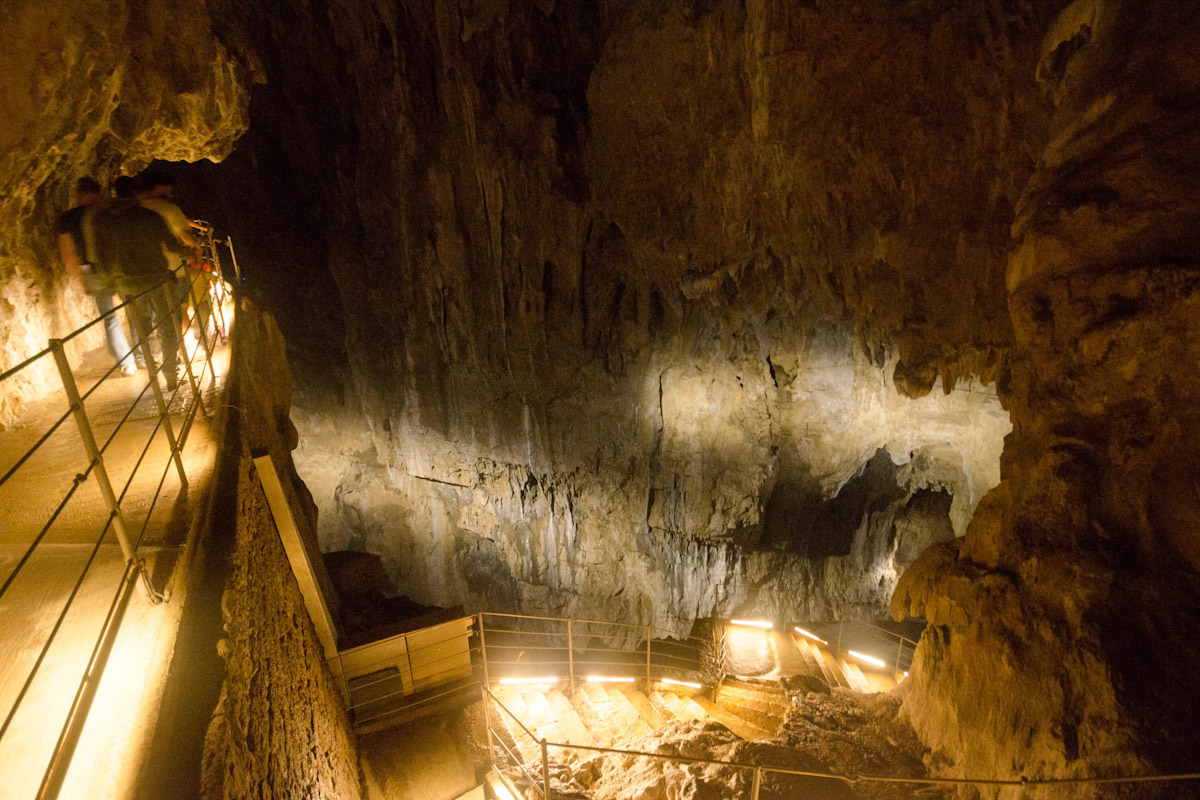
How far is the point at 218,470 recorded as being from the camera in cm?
302

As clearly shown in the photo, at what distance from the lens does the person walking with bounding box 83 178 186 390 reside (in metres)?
4.06

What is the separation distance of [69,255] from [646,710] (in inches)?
261

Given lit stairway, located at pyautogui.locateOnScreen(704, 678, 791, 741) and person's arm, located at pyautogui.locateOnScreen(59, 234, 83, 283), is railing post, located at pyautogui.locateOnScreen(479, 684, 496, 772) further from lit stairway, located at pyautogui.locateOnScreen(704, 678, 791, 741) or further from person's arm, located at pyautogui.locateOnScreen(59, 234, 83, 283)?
person's arm, located at pyautogui.locateOnScreen(59, 234, 83, 283)

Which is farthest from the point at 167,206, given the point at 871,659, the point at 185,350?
the point at 871,659

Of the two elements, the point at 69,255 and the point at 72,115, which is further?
the point at 69,255

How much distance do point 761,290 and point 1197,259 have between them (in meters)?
5.00

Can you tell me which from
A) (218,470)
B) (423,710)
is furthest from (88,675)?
(423,710)

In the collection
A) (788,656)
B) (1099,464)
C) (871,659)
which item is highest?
(1099,464)

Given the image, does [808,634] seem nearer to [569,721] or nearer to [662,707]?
[662,707]

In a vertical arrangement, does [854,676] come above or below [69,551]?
below

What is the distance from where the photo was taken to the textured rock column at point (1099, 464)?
347cm

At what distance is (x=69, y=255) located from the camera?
14.3 feet

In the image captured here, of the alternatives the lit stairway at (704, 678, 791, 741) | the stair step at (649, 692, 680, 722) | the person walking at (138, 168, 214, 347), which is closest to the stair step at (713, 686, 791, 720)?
the lit stairway at (704, 678, 791, 741)

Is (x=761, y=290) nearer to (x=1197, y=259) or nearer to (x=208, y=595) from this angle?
(x=1197, y=259)
